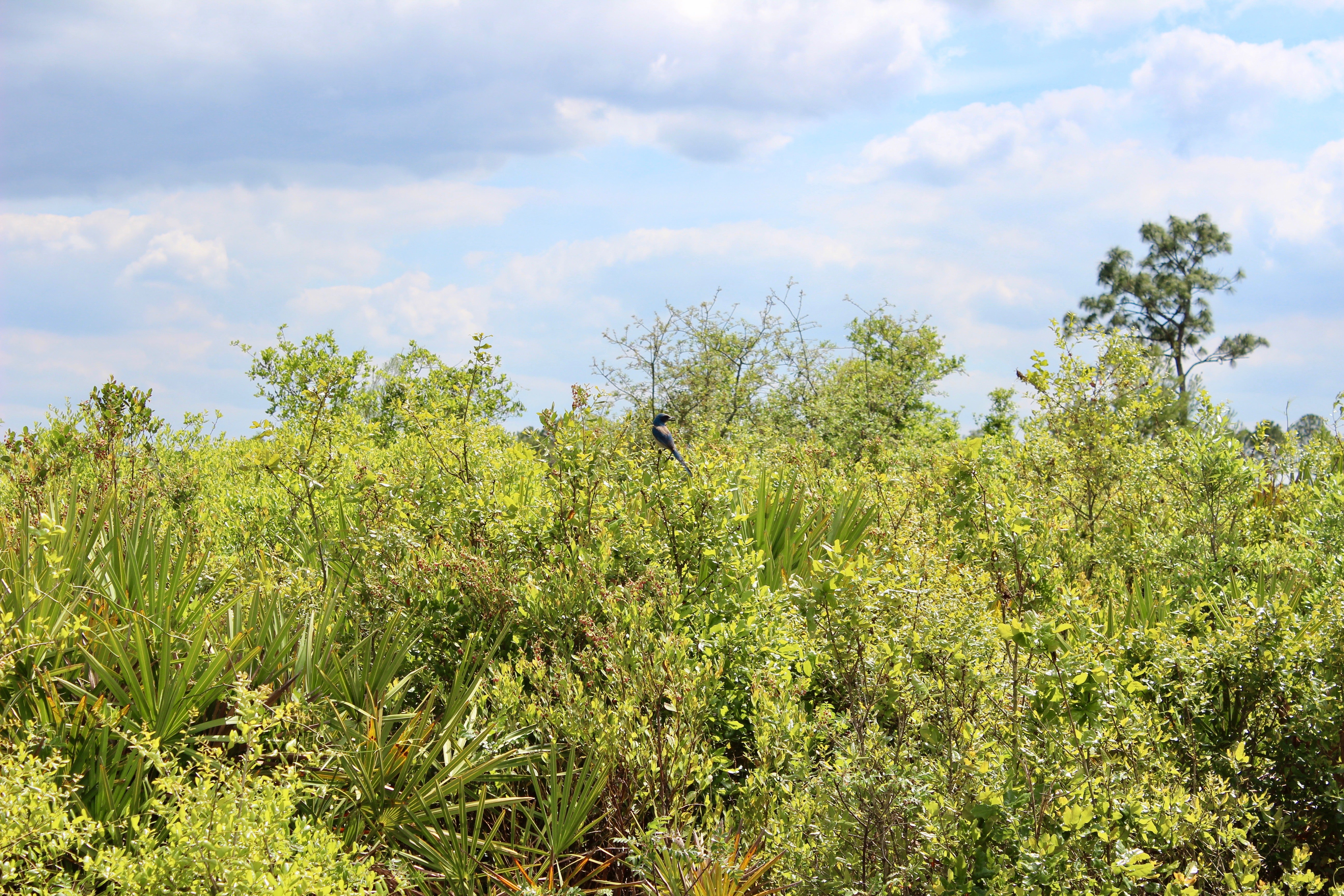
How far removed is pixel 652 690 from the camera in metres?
3.89

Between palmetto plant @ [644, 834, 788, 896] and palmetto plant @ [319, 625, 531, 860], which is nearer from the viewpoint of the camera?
palmetto plant @ [644, 834, 788, 896]

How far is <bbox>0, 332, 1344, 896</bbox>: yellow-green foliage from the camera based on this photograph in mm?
2809

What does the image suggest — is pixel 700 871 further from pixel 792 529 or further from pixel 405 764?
pixel 792 529

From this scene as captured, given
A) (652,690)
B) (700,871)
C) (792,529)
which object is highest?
(792,529)

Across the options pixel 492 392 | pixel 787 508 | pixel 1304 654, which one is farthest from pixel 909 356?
pixel 1304 654

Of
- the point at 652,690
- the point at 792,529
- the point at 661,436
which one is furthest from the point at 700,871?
the point at 661,436

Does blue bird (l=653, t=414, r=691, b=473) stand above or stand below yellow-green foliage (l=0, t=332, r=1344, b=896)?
above

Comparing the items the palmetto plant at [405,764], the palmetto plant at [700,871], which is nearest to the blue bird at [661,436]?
the palmetto plant at [405,764]

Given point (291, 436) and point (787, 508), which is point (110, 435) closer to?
point (291, 436)

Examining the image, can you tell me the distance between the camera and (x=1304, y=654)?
11.3ft

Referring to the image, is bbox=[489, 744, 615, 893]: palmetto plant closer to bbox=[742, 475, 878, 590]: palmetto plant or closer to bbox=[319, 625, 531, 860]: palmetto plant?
bbox=[319, 625, 531, 860]: palmetto plant

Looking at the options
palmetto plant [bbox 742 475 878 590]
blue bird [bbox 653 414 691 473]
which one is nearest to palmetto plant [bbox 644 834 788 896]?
palmetto plant [bbox 742 475 878 590]

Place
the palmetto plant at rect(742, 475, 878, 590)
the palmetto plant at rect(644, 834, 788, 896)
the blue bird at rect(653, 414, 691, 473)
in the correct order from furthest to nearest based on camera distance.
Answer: the blue bird at rect(653, 414, 691, 473) → the palmetto plant at rect(742, 475, 878, 590) → the palmetto plant at rect(644, 834, 788, 896)

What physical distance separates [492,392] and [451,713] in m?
15.7
